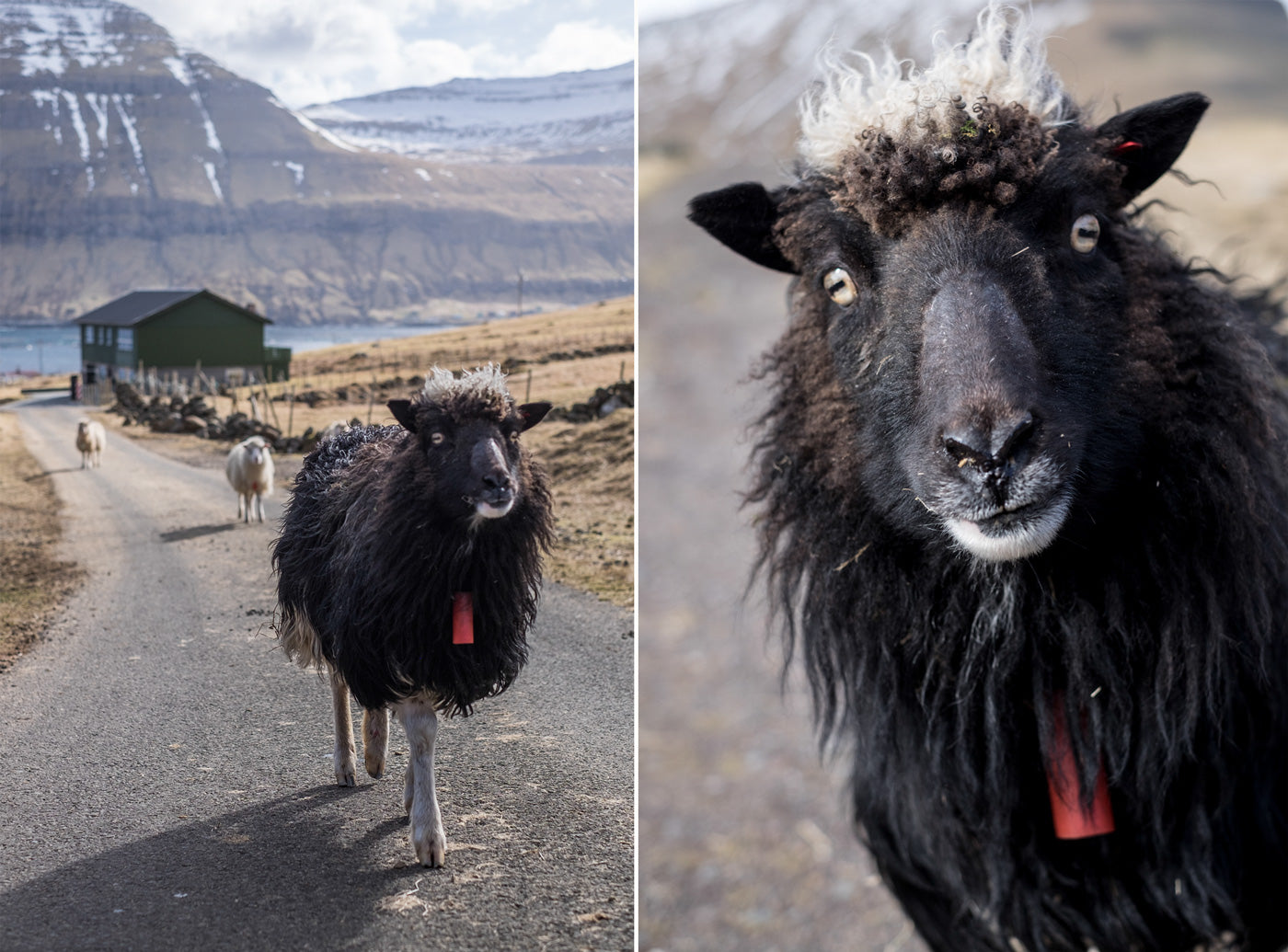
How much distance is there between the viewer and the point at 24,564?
2473 millimetres

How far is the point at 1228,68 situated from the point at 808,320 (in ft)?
8.48

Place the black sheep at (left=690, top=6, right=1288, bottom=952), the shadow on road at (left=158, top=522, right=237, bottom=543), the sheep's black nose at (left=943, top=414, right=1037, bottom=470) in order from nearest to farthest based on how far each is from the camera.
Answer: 1. the sheep's black nose at (left=943, top=414, right=1037, bottom=470)
2. the black sheep at (left=690, top=6, right=1288, bottom=952)
3. the shadow on road at (left=158, top=522, right=237, bottom=543)

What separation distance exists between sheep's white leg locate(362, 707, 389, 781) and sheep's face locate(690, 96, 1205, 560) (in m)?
1.33

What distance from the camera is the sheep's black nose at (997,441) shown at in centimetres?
160

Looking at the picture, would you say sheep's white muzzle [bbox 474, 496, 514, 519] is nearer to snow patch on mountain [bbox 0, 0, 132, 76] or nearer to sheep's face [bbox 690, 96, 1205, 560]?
sheep's face [bbox 690, 96, 1205, 560]

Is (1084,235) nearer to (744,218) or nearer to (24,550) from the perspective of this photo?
(744,218)

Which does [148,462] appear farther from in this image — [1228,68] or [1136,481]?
[1228,68]

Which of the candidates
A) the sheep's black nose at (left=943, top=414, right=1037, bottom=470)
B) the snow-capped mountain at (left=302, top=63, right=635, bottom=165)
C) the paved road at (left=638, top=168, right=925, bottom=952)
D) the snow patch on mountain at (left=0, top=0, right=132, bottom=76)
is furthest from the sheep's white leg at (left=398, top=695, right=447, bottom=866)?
the snow patch on mountain at (left=0, top=0, right=132, bottom=76)

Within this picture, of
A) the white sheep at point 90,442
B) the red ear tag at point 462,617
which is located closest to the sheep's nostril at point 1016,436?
the red ear tag at point 462,617

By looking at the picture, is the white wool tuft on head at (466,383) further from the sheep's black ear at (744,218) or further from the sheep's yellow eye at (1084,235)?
the sheep's yellow eye at (1084,235)

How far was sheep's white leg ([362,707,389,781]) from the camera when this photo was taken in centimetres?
249

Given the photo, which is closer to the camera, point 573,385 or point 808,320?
point 808,320

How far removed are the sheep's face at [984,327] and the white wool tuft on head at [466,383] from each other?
719 millimetres

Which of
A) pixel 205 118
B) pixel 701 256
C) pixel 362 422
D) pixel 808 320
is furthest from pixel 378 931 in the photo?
pixel 701 256
